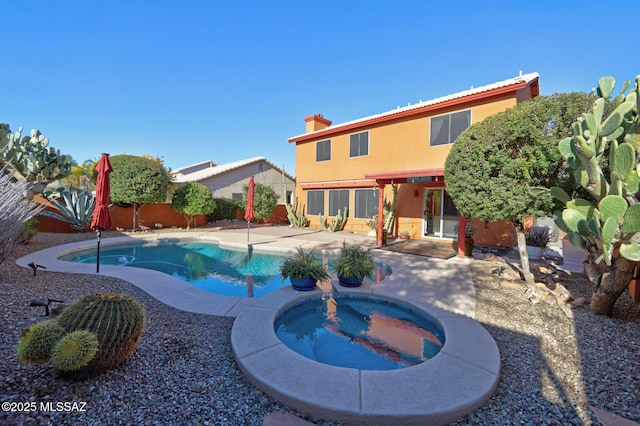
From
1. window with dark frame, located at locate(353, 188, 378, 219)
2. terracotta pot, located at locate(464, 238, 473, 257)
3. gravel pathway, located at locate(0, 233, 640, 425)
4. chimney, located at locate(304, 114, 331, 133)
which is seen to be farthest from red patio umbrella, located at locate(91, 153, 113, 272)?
chimney, located at locate(304, 114, 331, 133)

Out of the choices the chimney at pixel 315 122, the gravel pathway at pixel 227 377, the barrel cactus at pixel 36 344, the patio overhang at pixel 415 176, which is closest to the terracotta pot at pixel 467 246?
the patio overhang at pixel 415 176

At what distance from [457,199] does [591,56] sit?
25.8 feet

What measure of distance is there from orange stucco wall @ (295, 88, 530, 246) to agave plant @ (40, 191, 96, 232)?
1233cm

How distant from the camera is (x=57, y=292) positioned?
559 centimetres

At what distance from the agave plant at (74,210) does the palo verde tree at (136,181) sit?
4.29 ft

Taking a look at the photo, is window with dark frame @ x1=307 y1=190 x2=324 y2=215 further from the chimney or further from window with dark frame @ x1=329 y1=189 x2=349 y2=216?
the chimney

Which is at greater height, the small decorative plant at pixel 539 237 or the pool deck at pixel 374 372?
the small decorative plant at pixel 539 237

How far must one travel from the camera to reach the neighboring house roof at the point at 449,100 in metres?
10.8

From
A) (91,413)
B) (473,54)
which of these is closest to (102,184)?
(91,413)

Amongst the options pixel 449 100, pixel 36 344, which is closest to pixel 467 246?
pixel 449 100

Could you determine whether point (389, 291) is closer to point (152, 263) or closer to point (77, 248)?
point (152, 263)

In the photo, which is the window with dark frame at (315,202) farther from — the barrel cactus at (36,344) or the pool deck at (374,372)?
the barrel cactus at (36,344)

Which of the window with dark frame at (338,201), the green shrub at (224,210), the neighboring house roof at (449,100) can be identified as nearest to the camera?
the neighboring house roof at (449,100)

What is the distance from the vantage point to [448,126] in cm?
1270
